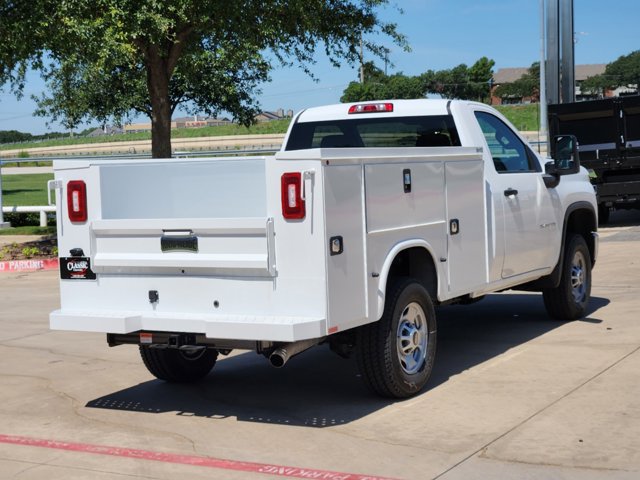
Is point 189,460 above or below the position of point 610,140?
below

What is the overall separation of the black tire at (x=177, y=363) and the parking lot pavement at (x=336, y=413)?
97 mm

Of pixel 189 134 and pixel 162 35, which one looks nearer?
pixel 162 35

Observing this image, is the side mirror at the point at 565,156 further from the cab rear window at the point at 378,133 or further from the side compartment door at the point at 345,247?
the side compartment door at the point at 345,247

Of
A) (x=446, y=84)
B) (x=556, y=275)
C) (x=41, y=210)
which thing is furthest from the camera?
(x=446, y=84)

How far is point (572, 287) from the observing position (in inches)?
388

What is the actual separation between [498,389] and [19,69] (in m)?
13.5

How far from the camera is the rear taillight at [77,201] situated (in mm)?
6895

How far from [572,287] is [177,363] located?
4.20m

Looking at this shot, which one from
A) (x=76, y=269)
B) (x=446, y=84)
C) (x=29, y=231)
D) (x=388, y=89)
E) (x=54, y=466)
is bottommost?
(x=54, y=466)

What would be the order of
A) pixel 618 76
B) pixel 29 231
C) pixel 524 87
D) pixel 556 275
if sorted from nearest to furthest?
pixel 556 275 → pixel 29 231 → pixel 524 87 → pixel 618 76

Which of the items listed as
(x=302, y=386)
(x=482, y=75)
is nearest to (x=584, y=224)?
(x=302, y=386)

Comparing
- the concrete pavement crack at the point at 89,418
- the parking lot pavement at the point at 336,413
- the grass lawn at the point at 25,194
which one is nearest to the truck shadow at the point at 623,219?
the parking lot pavement at the point at 336,413

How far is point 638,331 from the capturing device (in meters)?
9.22

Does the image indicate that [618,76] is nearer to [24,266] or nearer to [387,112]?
[24,266]
